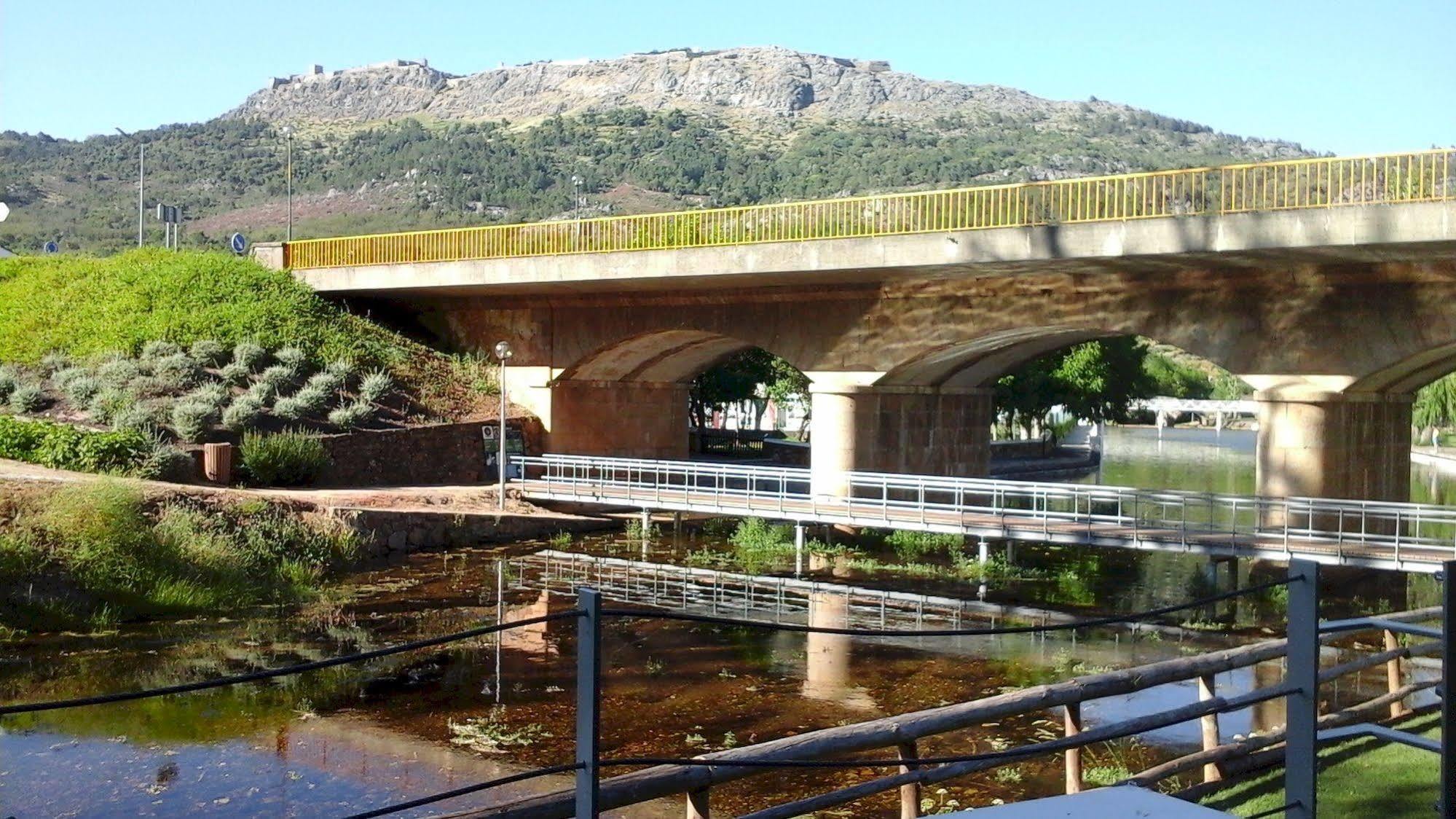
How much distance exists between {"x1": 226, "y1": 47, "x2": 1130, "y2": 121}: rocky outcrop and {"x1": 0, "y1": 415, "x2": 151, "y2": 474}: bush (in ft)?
392

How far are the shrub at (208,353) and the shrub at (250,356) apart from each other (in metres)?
0.27

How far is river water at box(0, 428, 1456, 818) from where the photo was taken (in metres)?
10.7

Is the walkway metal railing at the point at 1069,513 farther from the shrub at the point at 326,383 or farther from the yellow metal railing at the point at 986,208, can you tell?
the shrub at the point at 326,383

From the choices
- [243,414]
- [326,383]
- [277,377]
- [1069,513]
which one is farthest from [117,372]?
[1069,513]

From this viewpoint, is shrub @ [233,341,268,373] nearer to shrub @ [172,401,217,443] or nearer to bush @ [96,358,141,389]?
bush @ [96,358,141,389]

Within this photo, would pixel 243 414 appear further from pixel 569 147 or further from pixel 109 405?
pixel 569 147

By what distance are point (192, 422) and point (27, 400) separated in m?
3.88

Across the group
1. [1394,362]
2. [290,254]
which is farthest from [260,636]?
[290,254]

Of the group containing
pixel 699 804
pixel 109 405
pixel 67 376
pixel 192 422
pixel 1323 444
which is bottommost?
pixel 699 804

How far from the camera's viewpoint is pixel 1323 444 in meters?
21.0

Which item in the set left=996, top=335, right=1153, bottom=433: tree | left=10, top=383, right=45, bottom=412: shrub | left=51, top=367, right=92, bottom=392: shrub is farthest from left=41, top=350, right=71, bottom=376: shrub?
left=996, top=335, right=1153, bottom=433: tree

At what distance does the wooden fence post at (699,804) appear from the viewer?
20.2 ft

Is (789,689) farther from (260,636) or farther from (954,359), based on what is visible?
(954,359)

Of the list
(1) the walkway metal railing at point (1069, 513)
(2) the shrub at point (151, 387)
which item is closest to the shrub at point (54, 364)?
(2) the shrub at point (151, 387)
